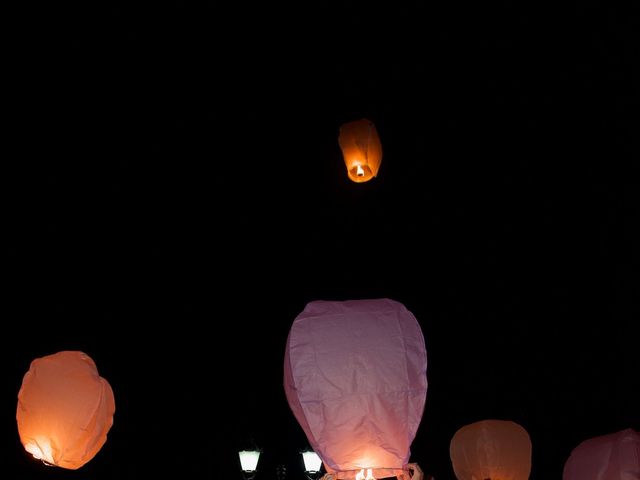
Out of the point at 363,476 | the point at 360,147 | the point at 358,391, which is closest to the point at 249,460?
the point at 360,147

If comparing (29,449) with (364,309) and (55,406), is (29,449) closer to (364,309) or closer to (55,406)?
(55,406)

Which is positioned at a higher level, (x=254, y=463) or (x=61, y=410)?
(x=61, y=410)

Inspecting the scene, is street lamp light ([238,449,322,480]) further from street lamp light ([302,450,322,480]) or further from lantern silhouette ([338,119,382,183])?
lantern silhouette ([338,119,382,183])

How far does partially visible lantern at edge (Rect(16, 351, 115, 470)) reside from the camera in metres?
4.29

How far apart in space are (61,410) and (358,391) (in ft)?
9.10

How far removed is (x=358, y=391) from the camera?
102 inches

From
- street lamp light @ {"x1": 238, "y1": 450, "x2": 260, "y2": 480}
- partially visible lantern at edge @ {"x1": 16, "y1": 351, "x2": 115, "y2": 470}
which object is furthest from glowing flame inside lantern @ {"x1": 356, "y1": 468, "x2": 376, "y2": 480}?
street lamp light @ {"x1": 238, "y1": 450, "x2": 260, "y2": 480}

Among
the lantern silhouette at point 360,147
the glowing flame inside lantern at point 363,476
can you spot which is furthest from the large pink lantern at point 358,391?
the lantern silhouette at point 360,147

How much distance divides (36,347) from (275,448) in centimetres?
766

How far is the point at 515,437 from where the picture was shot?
237 inches

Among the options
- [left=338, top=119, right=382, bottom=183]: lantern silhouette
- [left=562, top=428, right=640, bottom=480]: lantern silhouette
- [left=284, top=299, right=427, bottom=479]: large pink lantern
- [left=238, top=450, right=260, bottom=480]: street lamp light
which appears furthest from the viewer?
[left=238, top=450, right=260, bottom=480]: street lamp light

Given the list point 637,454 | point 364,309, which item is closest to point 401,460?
point 364,309

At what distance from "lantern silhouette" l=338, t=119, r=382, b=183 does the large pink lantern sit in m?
3.36

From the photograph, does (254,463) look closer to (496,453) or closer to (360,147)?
(496,453)
